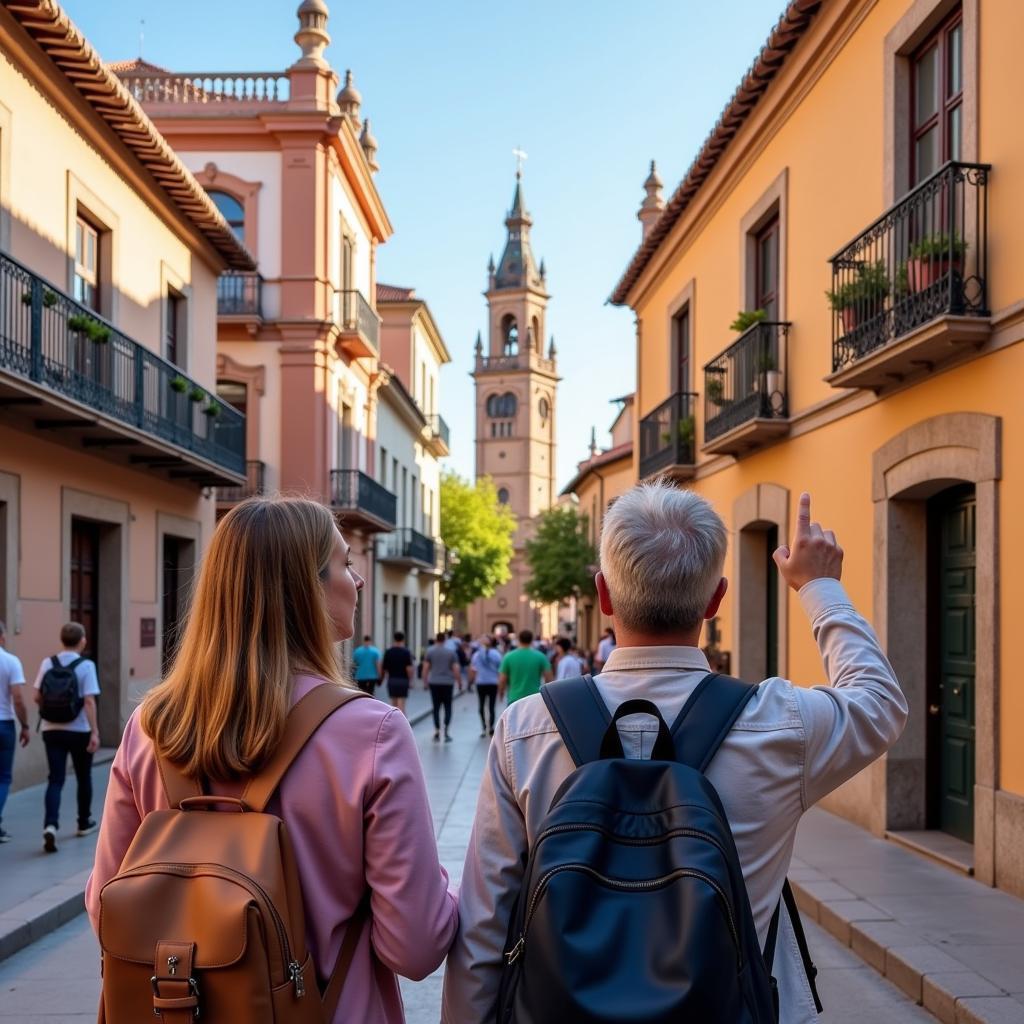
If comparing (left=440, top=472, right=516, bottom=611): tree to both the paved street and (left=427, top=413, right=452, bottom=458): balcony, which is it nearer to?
(left=427, top=413, right=452, bottom=458): balcony

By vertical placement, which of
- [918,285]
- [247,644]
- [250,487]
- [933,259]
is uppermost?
[933,259]

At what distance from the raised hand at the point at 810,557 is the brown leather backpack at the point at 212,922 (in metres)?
1.08

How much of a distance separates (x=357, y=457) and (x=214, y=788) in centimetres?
2917

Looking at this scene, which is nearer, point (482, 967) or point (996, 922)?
point (482, 967)

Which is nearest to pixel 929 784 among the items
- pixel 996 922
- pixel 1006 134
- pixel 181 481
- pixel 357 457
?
pixel 996 922

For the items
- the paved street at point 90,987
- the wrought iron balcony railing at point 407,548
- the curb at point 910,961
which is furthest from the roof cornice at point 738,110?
the wrought iron balcony railing at point 407,548

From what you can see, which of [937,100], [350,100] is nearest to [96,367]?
[937,100]

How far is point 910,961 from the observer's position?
5.89 metres

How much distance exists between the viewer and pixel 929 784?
978cm

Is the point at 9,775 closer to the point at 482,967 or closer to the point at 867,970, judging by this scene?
the point at 867,970

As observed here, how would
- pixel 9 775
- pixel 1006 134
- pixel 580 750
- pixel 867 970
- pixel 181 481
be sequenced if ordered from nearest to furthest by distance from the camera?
1. pixel 580 750
2. pixel 867 970
3. pixel 1006 134
4. pixel 9 775
5. pixel 181 481

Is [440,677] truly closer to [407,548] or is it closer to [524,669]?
[524,669]

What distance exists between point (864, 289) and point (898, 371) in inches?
32.8

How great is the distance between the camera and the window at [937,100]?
912 cm
